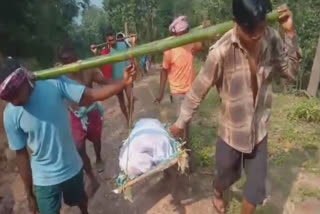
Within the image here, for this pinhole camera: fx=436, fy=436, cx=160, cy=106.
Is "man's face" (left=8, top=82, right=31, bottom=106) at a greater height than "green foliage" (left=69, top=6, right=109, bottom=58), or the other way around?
"man's face" (left=8, top=82, right=31, bottom=106)

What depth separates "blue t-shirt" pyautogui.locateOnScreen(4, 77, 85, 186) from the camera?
2977 millimetres

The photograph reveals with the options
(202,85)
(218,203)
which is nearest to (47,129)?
(202,85)

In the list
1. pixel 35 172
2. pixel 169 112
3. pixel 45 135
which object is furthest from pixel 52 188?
pixel 169 112

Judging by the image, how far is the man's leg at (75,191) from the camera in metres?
3.32

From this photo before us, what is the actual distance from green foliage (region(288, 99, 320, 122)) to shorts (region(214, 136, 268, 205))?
298cm

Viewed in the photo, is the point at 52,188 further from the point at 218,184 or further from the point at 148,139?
the point at 218,184

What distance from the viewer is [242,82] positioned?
3064 mm

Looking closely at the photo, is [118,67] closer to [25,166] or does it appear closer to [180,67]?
[180,67]

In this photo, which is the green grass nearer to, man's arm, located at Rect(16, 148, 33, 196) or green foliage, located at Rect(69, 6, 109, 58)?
man's arm, located at Rect(16, 148, 33, 196)

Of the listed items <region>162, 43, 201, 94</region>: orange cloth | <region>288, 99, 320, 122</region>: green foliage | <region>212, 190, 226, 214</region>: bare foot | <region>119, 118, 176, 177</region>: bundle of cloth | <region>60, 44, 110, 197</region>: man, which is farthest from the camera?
<region>288, 99, 320, 122</region>: green foliage

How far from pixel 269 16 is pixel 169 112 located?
4.13 m

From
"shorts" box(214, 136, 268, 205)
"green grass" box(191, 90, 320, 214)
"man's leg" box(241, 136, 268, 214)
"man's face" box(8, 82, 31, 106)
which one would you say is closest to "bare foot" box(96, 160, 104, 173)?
"green grass" box(191, 90, 320, 214)

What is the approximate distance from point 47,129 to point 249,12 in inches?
61.9

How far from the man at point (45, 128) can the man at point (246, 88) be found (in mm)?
676
